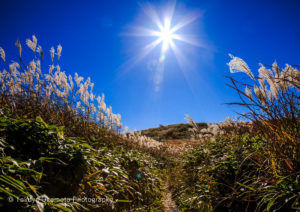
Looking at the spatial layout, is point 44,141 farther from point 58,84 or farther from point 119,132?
point 119,132

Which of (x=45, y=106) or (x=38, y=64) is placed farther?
(x=38, y=64)

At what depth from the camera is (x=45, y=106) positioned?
9.73 ft

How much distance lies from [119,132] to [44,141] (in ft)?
15.0

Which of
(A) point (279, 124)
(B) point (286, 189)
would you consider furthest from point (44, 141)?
(A) point (279, 124)

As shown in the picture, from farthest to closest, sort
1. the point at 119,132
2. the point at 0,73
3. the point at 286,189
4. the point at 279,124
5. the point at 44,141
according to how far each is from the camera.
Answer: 1. the point at 119,132
2. the point at 0,73
3. the point at 279,124
4. the point at 44,141
5. the point at 286,189

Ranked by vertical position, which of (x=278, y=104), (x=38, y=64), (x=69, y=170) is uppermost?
(x=38, y=64)

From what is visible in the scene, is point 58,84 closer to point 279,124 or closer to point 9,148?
point 9,148

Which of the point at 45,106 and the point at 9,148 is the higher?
the point at 45,106

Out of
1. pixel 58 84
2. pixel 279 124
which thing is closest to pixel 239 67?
pixel 279 124

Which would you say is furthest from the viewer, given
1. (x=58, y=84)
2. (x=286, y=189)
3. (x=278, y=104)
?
(x=58, y=84)

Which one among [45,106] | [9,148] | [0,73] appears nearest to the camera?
[9,148]

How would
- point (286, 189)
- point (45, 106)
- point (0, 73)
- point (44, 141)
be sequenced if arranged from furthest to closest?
point (0, 73), point (45, 106), point (44, 141), point (286, 189)

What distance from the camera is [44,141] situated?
1.78 metres

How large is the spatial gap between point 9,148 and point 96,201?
1044mm
